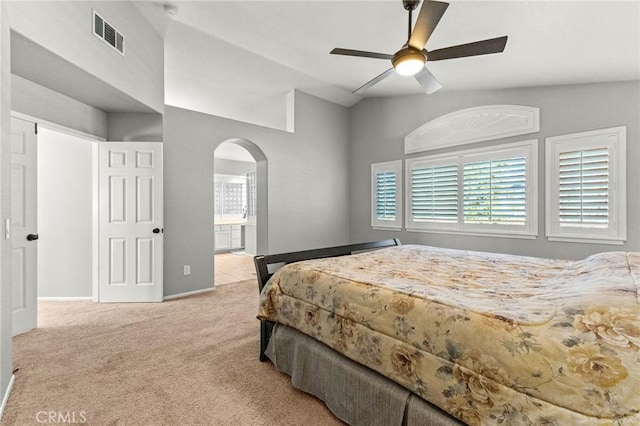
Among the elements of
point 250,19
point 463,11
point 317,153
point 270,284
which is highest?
point 250,19

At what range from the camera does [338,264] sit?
2.21 m

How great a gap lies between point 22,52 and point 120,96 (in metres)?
0.93

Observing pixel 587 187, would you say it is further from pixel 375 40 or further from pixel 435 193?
pixel 375 40

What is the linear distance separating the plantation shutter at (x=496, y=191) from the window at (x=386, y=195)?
115cm

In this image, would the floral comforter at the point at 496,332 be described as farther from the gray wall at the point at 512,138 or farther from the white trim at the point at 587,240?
the gray wall at the point at 512,138

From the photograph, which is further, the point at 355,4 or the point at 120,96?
the point at 120,96

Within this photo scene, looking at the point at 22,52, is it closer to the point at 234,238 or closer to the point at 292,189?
the point at 292,189

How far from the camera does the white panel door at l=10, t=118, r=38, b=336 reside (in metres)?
2.95

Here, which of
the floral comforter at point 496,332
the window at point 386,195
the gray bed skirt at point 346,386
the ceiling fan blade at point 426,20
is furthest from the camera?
the window at point 386,195

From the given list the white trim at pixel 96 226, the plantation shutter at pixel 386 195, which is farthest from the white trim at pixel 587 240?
the white trim at pixel 96 226

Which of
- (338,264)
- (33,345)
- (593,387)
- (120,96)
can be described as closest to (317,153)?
(120,96)

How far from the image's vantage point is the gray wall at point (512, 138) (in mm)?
3238

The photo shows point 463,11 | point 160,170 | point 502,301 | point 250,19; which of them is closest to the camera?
point 502,301

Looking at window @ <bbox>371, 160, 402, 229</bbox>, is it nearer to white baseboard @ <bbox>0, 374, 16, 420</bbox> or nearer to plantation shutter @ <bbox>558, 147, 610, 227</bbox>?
plantation shutter @ <bbox>558, 147, 610, 227</bbox>
